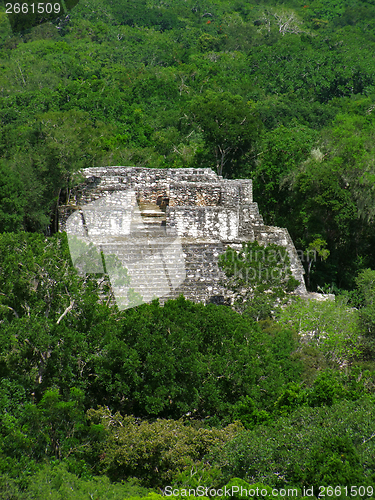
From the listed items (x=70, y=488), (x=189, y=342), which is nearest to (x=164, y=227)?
(x=189, y=342)

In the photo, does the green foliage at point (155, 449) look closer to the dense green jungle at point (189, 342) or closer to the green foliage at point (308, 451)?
the dense green jungle at point (189, 342)

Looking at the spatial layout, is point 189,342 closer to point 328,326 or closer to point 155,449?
point 155,449

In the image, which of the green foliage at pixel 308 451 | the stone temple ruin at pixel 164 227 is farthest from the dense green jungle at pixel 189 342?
the stone temple ruin at pixel 164 227

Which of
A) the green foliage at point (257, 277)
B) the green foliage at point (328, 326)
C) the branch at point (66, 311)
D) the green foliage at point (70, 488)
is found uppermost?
the branch at point (66, 311)

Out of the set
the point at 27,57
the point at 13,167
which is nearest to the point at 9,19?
the point at 27,57

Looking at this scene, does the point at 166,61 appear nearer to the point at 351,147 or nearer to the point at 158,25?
the point at 158,25

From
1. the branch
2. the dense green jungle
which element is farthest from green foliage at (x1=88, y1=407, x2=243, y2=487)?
the branch
